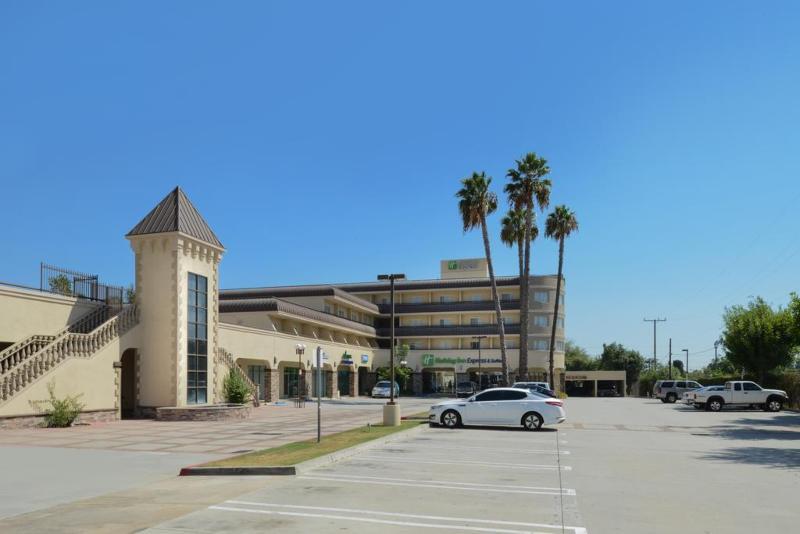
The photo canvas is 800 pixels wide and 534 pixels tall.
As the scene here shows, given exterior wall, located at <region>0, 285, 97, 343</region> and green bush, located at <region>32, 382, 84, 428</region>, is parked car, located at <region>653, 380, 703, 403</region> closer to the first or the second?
exterior wall, located at <region>0, 285, 97, 343</region>

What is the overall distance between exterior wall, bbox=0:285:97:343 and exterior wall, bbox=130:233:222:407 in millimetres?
2995

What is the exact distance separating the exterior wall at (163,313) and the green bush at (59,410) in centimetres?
560

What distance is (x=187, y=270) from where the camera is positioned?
32.6 meters

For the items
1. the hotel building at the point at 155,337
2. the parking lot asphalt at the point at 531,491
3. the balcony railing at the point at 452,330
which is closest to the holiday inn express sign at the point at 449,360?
the balcony railing at the point at 452,330

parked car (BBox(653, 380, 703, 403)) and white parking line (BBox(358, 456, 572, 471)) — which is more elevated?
white parking line (BBox(358, 456, 572, 471))

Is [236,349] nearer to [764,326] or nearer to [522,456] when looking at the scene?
[522,456]

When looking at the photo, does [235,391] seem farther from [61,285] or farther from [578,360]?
[578,360]

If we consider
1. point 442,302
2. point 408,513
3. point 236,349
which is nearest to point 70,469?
point 408,513

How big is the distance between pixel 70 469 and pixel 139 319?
1871cm

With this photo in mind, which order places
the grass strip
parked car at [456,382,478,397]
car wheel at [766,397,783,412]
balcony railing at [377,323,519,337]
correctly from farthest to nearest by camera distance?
balcony railing at [377,323,519,337] < parked car at [456,382,478,397] < car wheel at [766,397,783,412] < the grass strip

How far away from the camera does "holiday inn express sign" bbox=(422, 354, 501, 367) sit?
246 feet

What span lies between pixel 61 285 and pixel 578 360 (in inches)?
4682

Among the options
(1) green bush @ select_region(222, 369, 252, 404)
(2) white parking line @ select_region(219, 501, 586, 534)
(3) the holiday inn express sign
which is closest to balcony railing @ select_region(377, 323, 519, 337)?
(3) the holiday inn express sign

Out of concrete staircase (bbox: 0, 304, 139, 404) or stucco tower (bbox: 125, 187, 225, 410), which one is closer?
concrete staircase (bbox: 0, 304, 139, 404)
